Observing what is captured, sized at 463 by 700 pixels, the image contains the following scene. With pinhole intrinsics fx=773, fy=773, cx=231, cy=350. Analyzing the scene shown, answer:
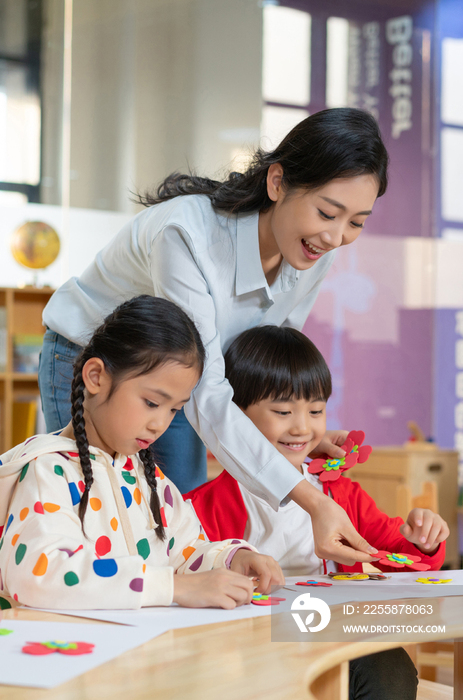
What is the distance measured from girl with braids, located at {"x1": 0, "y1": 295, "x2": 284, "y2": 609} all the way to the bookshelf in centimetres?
269

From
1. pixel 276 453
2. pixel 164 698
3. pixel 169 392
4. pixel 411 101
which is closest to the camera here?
pixel 164 698

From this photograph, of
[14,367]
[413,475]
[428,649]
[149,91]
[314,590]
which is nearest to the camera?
[314,590]

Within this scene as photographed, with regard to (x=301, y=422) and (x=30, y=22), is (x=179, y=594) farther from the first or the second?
(x=30, y=22)

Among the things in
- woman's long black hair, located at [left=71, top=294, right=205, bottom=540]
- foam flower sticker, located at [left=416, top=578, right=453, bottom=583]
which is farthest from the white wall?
foam flower sticker, located at [left=416, top=578, right=453, bottom=583]

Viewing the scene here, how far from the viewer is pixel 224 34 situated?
4.66 metres

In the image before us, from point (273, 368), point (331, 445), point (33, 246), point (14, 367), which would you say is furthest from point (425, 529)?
point (33, 246)

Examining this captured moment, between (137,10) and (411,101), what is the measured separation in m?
1.84

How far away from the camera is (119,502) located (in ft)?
3.52

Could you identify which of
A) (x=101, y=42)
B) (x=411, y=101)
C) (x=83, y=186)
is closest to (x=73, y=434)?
(x=83, y=186)

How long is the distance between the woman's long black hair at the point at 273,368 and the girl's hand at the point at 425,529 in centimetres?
31

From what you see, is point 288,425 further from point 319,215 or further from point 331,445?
point 319,215

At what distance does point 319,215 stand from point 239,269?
0.21m

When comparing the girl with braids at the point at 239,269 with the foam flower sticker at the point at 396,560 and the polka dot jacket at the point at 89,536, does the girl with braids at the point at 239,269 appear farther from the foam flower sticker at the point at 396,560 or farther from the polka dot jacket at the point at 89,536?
the polka dot jacket at the point at 89,536

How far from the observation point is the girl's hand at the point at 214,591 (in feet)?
2.94
